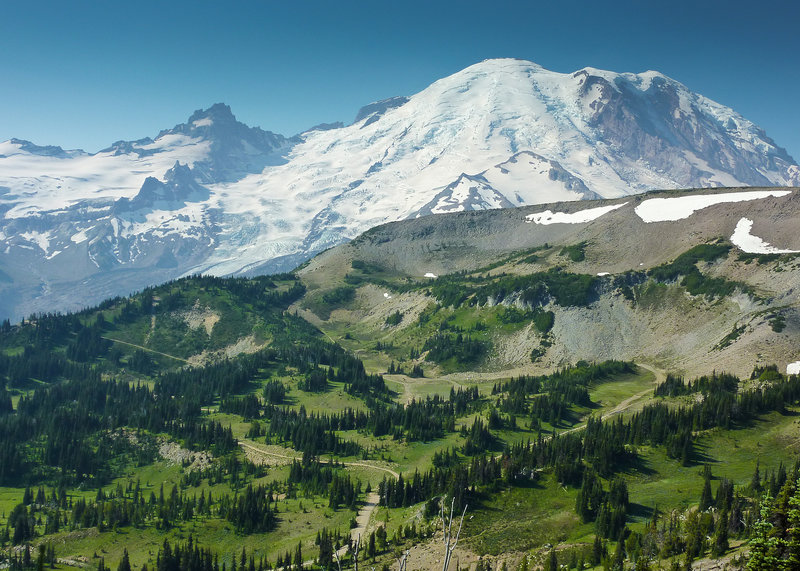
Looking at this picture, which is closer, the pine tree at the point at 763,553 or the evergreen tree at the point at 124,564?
the pine tree at the point at 763,553

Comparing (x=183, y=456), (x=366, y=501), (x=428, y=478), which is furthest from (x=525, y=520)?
(x=183, y=456)

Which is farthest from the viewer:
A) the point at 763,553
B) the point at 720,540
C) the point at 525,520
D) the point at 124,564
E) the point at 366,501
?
the point at 366,501

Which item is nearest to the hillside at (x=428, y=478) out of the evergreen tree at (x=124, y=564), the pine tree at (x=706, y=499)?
the pine tree at (x=706, y=499)

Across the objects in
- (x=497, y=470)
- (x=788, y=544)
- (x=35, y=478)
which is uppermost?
(x=788, y=544)

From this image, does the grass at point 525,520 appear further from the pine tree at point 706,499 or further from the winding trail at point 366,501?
the winding trail at point 366,501

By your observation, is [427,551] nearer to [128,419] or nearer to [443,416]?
[443,416]

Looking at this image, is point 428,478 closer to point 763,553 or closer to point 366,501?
point 366,501

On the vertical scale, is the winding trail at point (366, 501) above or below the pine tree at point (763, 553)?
below

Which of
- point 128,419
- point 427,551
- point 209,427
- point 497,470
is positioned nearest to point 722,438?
point 497,470

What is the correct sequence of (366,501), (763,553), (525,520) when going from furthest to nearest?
(366,501) → (525,520) → (763,553)

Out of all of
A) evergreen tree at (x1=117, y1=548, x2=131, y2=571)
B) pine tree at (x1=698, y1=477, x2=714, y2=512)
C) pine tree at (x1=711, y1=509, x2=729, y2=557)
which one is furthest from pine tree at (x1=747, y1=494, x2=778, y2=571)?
evergreen tree at (x1=117, y1=548, x2=131, y2=571)

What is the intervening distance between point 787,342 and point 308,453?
124975mm

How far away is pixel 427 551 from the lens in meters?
105

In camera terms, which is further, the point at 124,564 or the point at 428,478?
the point at 428,478
